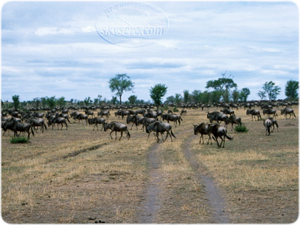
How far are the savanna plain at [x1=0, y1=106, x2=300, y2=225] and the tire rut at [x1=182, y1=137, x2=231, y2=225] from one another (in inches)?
1.7

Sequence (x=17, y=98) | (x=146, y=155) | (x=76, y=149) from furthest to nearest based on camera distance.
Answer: (x=17, y=98), (x=76, y=149), (x=146, y=155)

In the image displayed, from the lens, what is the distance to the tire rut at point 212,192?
30.1 feet

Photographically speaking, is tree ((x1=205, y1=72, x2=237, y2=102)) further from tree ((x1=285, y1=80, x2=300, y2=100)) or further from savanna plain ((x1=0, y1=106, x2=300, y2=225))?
savanna plain ((x1=0, y1=106, x2=300, y2=225))

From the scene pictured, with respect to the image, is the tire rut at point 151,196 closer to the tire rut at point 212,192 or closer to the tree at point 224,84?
the tire rut at point 212,192

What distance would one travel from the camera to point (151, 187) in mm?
12391

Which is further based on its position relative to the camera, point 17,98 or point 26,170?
point 17,98

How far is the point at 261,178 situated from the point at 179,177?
2.92 metres

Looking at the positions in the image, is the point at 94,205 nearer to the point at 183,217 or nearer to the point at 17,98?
the point at 183,217

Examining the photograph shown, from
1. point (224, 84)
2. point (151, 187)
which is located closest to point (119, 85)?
point (224, 84)

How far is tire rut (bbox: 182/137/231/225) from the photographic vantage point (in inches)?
361

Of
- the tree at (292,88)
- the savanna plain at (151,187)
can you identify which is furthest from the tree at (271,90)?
the savanna plain at (151,187)

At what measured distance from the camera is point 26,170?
618 inches

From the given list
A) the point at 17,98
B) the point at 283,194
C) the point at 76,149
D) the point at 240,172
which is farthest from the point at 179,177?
the point at 17,98

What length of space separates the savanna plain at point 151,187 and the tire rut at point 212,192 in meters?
0.04
